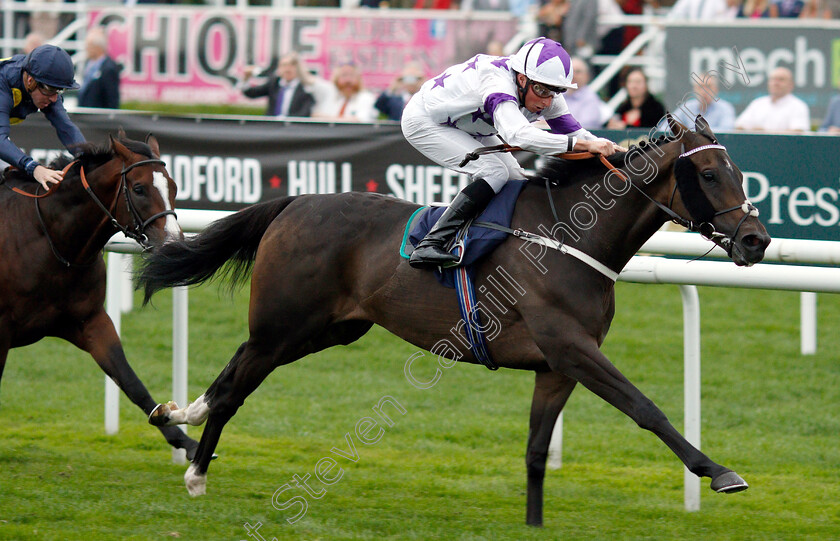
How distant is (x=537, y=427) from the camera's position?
4.71 metres

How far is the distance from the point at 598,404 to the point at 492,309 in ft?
9.06

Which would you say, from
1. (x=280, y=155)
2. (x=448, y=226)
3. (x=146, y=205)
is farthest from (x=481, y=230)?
(x=280, y=155)

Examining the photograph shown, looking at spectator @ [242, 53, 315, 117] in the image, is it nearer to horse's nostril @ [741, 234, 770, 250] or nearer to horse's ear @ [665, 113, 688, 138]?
horse's ear @ [665, 113, 688, 138]

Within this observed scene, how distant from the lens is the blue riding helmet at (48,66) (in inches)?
207

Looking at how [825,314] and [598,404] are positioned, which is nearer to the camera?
[598,404]

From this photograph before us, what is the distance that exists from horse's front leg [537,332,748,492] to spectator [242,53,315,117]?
666 cm

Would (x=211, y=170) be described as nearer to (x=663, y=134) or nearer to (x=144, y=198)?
(x=144, y=198)

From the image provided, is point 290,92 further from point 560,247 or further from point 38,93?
point 560,247

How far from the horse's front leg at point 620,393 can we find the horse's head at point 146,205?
68.6 inches

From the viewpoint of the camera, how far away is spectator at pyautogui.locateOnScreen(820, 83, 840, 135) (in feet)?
30.0

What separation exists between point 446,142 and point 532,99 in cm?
45

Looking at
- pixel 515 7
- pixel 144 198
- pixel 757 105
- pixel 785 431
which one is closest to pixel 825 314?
pixel 757 105

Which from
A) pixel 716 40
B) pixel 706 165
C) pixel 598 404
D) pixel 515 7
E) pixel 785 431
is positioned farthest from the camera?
pixel 515 7

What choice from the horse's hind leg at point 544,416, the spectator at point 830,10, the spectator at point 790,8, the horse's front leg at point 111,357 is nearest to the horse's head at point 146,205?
the horse's front leg at point 111,357
